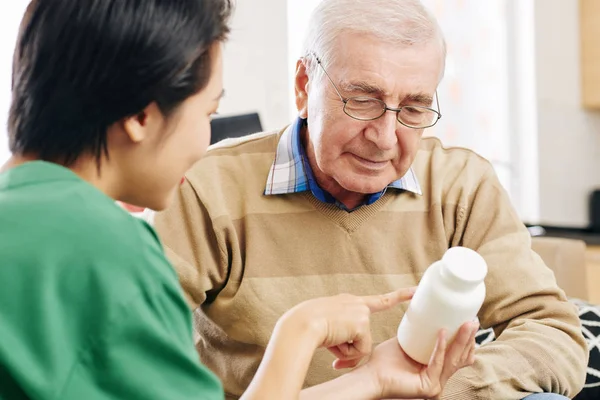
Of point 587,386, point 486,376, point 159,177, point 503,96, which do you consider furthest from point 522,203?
point 159,177

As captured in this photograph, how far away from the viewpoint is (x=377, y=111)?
147cm

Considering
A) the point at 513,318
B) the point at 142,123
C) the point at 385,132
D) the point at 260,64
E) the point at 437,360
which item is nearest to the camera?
the point at 142,123

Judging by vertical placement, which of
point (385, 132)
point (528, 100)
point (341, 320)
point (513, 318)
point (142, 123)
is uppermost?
point (142, 123)

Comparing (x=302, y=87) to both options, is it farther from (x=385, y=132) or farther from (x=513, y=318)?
(x=513, y=318)

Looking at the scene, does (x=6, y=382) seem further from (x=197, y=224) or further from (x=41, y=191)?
(x=197, y=224)

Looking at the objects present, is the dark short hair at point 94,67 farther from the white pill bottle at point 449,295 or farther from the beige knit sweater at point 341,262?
the beige knit sweater at point 341,262

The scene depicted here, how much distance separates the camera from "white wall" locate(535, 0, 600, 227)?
4.27 m

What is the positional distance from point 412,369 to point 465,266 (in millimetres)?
254

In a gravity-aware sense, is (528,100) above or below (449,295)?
below

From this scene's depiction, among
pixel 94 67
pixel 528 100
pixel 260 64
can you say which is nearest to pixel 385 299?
pixel 94 67

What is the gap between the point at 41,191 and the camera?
0.82 meters

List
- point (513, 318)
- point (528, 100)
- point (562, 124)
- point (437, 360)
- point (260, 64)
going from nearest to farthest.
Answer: point (437, 360) < point (513, 318) < point (260, 64) < point (528, 100) < point (562, 124)

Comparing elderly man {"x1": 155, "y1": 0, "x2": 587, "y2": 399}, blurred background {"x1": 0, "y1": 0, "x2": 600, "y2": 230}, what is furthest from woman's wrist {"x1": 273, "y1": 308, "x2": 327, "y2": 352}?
blurred background {"x1": 0, "y1": 0, "x2": 600, "y2": 230}

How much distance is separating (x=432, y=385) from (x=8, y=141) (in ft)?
2.34
